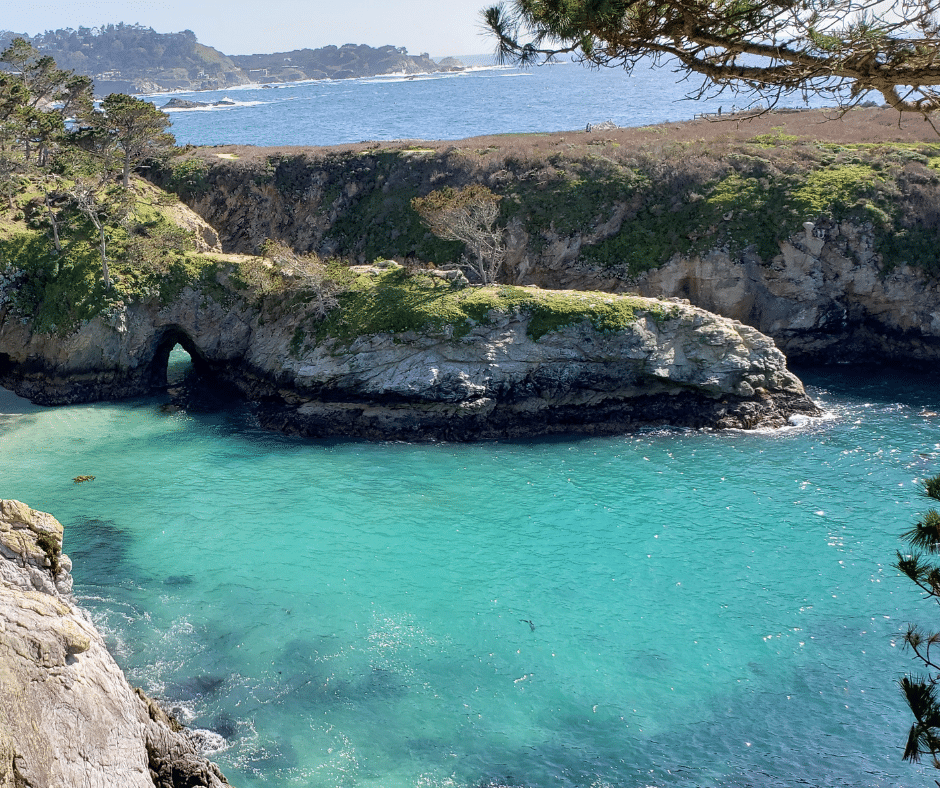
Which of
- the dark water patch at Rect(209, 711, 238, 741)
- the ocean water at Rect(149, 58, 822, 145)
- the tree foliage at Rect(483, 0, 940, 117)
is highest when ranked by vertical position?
the ocean water at Rect(149, 58, 822, 145)

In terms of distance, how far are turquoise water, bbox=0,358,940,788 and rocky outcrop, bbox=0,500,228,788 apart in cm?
265

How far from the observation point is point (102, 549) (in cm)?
2575

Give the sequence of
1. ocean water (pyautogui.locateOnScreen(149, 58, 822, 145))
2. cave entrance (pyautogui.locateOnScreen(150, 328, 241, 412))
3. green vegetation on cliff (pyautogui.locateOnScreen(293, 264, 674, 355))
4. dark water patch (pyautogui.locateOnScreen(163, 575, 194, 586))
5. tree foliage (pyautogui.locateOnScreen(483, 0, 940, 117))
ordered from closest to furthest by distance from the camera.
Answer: tree foliage (pyautogui.locateOnScreen(483, 0, 940, 117))
dark water patch (pyautogui.locateOnScreen(163, 575, 194, 586))
green vegetation on cliff (pyautogui.locateOnScreen(293, 264, 674, 355))
cave entrance (pyautogui.locateOnScreen(150, 328, 241, 412))
ocean water (pyautogui.locateOnScreen(149, 58, 822, 145))

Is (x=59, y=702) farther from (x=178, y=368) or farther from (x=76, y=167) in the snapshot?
(x=76, y=167)

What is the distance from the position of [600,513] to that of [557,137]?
4682cm

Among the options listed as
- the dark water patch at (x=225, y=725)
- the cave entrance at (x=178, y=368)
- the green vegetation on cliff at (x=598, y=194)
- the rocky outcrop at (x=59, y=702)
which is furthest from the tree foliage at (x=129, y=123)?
the dark water patch at (x=225, y=725)

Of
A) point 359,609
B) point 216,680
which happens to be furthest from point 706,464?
point 216,680

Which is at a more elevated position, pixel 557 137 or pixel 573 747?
pixel 557 137

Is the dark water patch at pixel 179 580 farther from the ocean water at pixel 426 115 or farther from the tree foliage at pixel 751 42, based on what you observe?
the ocean water at pixel 426 115

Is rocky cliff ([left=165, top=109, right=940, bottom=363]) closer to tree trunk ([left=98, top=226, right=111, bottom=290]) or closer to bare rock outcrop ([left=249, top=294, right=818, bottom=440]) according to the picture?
bare rock outcrop ([left=249, top=294, right=818, bottom=440])

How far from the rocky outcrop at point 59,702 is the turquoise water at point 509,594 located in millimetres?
2649

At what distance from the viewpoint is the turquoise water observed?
17.8 metres

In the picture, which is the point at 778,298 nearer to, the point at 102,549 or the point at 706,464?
the point at 706,464

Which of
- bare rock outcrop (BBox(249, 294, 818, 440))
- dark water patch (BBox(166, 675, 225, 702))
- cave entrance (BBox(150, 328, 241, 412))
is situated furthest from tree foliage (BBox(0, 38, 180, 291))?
dark water patch (BBox(166, 675, 225, 702))
